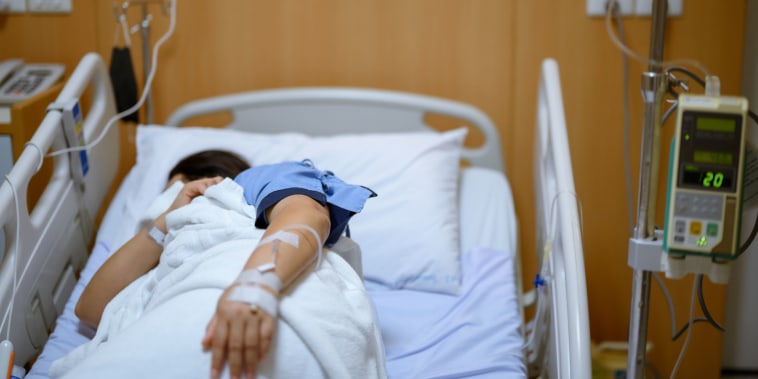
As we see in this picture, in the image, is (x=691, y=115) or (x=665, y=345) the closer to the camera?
(x=691, y=115)

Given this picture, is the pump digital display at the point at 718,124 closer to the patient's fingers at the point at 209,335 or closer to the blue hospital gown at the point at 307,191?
the blue hospital gown at the point at 307,191

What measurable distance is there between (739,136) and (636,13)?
1388 mm

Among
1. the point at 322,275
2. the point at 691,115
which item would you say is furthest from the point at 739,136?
the point at 322,275

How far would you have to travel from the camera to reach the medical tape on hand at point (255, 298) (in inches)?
52.8

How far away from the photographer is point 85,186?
2.25m

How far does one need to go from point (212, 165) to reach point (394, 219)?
0.47 m

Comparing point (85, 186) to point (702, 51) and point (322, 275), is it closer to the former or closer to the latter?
point (322, 275)

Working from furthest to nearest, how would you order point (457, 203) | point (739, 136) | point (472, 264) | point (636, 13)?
point (636, 13), point (457, 203), point (472, 264), point (739, 136)

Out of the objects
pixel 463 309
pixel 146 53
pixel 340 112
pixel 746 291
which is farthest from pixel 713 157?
pixel 146 53

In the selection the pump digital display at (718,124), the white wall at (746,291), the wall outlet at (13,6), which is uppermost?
the wall outlet at (13,6)

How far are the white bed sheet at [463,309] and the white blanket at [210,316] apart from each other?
0.20 metres

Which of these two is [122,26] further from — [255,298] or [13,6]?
[255,298]

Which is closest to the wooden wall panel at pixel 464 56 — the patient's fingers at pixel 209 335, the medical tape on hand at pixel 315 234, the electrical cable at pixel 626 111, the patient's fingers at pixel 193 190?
the electrical cable at pixel 626 111

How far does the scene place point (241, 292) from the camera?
4.44ft
